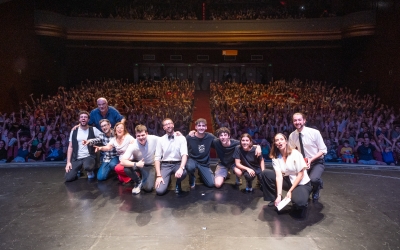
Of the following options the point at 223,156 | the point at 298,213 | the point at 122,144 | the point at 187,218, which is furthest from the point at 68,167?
the point at 298,213

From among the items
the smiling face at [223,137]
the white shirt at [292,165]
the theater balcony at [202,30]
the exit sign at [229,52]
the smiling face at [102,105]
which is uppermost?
the theater balcony at [202,30]

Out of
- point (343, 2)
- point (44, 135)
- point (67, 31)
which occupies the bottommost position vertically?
point (44, 135)

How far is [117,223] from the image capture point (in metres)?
4.12

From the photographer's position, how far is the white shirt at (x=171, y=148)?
5199mm

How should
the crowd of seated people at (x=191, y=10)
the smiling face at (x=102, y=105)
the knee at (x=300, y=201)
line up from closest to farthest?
1. the knee at (x=300, y=201)
2. the smiling face at (x=102, y=105)
3. the crowd of seated people at (x=191, y=10)

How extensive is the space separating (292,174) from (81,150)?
3.72 meters

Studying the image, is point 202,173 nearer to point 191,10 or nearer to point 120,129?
point 120,129

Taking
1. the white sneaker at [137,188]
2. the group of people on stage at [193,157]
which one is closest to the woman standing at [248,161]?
the group of people on stage at [193,157]

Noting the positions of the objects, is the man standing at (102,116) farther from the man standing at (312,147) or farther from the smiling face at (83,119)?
the man standing at (312,147)

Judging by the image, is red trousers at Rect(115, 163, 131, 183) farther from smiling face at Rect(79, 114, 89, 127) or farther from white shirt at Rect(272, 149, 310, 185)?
white shirt at Rect(272, 149, 310, 185)

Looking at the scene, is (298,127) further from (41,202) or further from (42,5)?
(42,5)

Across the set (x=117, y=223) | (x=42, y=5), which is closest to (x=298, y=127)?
(x=117, y=223)

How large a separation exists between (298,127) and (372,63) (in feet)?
40.1

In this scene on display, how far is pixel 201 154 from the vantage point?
5539 millimetres
